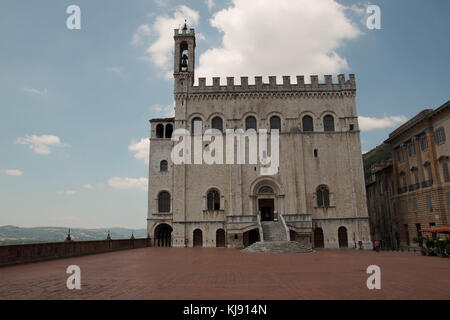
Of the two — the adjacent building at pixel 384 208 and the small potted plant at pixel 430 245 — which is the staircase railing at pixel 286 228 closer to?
the small potted plant at pixel 430 245

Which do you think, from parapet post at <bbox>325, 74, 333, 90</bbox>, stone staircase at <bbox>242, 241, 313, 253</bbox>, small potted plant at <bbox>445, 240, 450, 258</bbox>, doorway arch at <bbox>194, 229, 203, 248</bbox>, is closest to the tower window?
doorway arch at <bbox>194, 229, 203, 248</bbox>

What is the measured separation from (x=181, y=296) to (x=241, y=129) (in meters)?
26.1

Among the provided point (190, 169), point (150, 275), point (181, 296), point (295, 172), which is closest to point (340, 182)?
point (295, 172)

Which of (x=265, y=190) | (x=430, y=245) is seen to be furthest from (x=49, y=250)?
(x=430, y=245)

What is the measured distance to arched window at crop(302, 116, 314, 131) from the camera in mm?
33156

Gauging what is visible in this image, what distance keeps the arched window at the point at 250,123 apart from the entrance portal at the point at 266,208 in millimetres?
7744

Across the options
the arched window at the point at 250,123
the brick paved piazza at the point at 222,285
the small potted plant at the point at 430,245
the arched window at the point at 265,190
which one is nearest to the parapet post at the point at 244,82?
the arched window at the point at 250,123

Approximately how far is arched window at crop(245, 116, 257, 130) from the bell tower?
24.7 feet

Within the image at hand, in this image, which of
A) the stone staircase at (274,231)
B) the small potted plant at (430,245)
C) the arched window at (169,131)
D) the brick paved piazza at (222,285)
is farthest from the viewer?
the arched window at (169,131)

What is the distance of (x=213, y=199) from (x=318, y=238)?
11.1m

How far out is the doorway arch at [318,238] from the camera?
101 ft

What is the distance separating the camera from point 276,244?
76.8ft

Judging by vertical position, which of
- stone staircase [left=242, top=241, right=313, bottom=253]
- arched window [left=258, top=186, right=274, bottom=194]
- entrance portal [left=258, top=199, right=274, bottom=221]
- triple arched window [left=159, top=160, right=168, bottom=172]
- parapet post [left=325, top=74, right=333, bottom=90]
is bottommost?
stone staircase [left=242, top=241, right=313, bottom=253]

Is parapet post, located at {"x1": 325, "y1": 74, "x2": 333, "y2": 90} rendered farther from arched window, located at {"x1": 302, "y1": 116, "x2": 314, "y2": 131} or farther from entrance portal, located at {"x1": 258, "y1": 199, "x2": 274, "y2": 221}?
entrance portal, located at {"x1": 258, "y1": 199, "x2": 274, "y2": 221}
